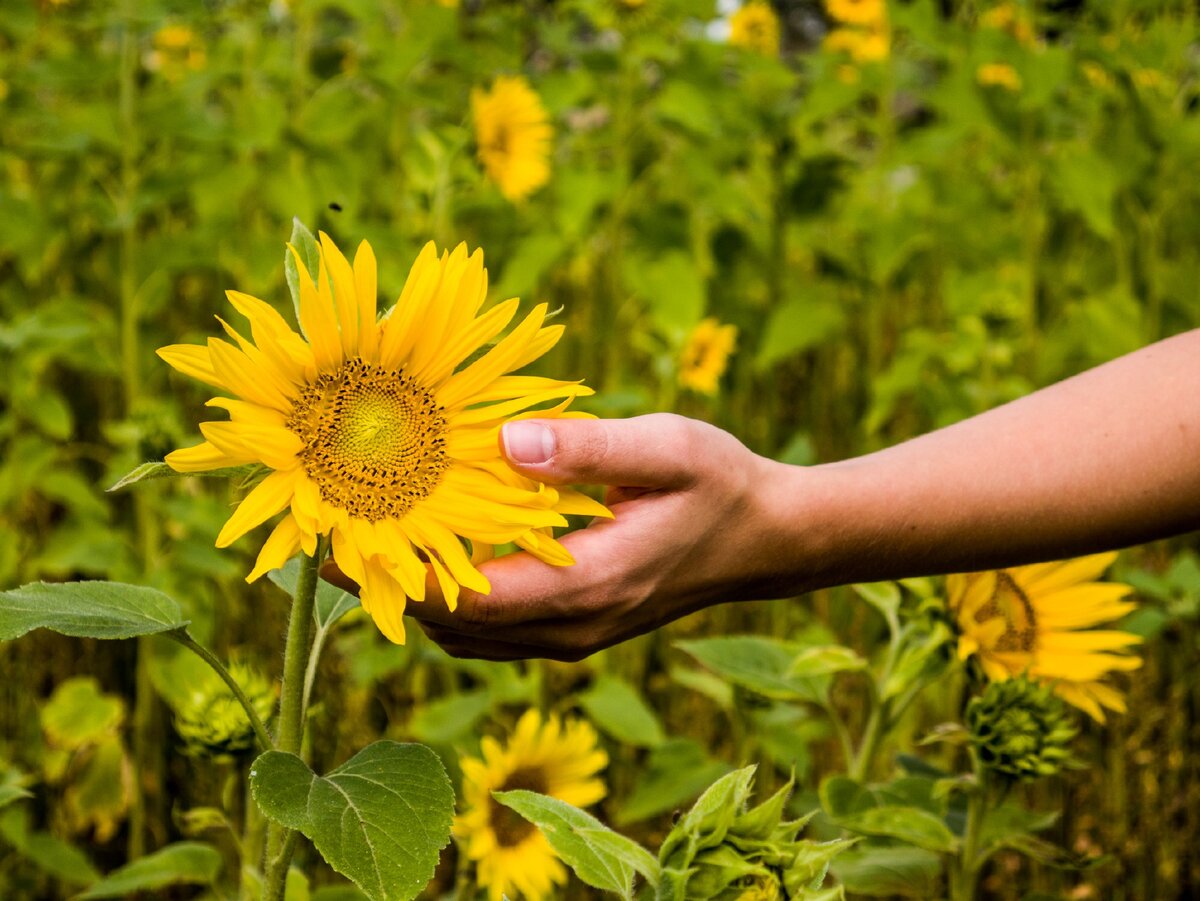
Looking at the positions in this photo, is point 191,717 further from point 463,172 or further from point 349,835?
point 463,172

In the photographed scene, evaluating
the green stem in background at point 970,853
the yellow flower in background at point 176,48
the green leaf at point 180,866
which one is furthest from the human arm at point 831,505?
the yellow flower in background at point 176,48

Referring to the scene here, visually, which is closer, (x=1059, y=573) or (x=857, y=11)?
(x=1059, y=573)

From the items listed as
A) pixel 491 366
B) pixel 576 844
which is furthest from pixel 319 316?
pixel 576 844

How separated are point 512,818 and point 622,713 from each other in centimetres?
26

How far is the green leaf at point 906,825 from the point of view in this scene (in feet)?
3.47

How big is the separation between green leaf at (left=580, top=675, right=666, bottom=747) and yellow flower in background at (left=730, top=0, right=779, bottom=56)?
214 centimetres

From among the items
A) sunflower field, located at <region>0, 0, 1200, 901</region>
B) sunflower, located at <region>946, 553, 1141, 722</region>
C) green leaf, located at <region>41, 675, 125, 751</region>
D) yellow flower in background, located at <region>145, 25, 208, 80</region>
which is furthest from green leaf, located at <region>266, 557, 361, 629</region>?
yellow flower in background, located at <region>145, 25, 208, 80</region>

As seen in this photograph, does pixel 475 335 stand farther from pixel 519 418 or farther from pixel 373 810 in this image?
pixel 373 810

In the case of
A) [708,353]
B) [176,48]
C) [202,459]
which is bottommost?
[202,459]

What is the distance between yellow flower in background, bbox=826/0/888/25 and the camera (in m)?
3.34

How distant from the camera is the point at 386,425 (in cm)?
85

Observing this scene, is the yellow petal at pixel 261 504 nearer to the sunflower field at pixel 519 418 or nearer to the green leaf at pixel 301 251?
the sunflower field at pixel 519 418

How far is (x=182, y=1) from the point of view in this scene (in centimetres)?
195

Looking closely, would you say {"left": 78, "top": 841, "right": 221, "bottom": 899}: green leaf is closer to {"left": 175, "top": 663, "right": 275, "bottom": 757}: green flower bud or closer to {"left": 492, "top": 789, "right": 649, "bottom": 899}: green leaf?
{"left": 175, "top": 663, "right": 275, "bottom": 757}: green flower bud
